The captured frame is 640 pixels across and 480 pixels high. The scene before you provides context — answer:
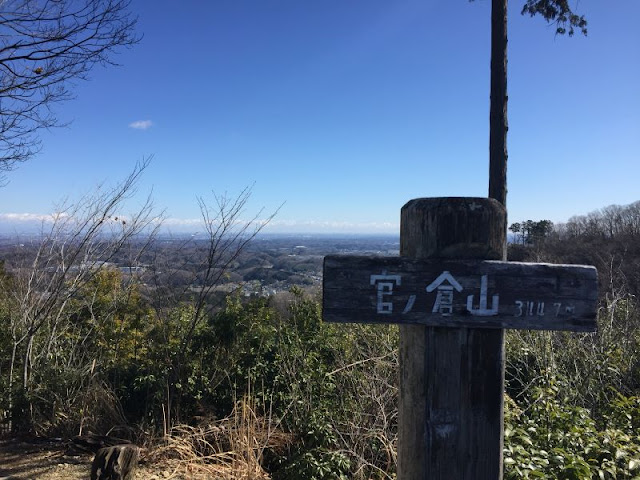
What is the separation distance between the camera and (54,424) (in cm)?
414

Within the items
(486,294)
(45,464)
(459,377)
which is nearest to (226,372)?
(45,464)

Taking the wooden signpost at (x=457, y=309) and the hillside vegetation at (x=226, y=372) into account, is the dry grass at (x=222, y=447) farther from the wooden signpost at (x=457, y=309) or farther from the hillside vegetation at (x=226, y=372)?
the wooden signpost at (x=457, y=309)

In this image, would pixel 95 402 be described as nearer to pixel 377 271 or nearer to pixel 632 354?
pixel 377 271

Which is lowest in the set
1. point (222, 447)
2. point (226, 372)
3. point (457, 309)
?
point (222, 447)

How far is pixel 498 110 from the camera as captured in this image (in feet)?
24.5

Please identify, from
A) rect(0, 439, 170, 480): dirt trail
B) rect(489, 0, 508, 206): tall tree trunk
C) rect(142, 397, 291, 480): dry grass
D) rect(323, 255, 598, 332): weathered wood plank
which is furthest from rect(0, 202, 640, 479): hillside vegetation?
rect(489, 0, 508, 206): tall tree trunk

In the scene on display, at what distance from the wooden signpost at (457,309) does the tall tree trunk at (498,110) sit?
6.43m

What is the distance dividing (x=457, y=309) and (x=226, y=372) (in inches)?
126

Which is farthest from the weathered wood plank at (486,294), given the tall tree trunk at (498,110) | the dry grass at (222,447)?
the tall tree trunk at (498,110)

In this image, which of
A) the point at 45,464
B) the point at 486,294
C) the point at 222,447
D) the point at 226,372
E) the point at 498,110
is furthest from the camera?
the point at 498,110

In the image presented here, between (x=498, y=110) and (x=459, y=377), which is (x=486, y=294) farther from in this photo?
(x=498, y=110)

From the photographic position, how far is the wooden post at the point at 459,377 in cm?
147

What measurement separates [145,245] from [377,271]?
13.1 feet

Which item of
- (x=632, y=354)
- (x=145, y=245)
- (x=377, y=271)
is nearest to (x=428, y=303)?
(x=377, y=271)
